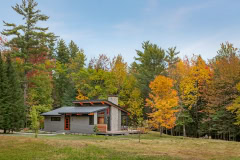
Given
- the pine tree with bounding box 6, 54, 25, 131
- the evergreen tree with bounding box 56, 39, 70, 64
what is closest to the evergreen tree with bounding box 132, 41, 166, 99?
the pine tree with bounding box 6, 54, 25, 131

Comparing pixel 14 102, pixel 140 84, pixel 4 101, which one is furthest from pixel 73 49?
pixel 4 101

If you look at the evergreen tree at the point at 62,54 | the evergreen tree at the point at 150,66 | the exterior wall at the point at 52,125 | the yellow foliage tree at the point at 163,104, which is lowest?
the exterior wall at the point at 52,125

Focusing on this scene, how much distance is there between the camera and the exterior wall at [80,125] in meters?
30.9

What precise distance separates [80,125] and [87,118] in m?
1.34

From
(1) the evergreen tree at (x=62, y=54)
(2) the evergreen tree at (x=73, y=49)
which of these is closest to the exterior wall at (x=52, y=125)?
(1) the evergreen tree at (x=62, y=54)

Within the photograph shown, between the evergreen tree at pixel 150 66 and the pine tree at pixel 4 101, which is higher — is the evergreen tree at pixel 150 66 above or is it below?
above

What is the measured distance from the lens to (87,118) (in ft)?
102

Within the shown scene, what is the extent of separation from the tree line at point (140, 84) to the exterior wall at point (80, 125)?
5.13 meters

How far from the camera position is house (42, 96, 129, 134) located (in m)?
30.9

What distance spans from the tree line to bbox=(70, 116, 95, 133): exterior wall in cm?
513

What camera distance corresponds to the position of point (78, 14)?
2656 centimetres

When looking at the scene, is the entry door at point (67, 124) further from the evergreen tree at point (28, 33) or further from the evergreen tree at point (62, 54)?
the evergreen tree at point (62, 54)

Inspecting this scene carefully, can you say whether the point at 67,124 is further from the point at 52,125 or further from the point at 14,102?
the point at 14,102

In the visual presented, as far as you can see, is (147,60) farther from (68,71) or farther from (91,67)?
(68,71)
